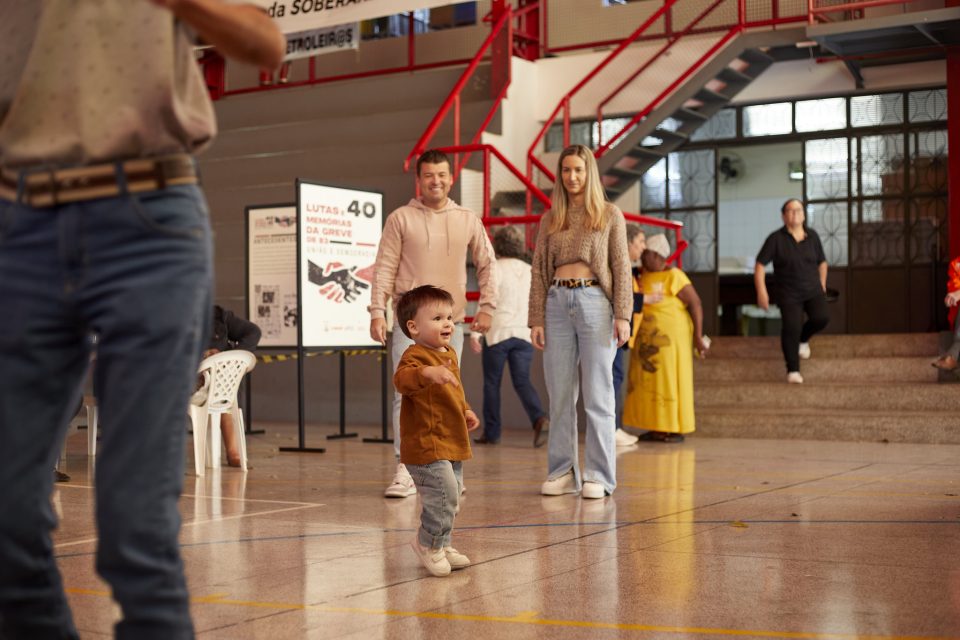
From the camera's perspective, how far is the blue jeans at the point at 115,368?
85.7 inches

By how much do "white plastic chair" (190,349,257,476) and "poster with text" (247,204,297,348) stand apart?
2.33 m

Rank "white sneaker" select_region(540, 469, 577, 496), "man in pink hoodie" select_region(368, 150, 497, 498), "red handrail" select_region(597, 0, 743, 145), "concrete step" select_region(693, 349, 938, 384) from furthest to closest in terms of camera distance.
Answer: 1. "red handrail" select_region(597, 0, 743, 145)
2. "concrete step" select_region(693, 349, 938, 384)
3. "white sneaker" select_region(540, 469, 577, 496)
4. "man in pink hoodie" select_region(368, 150, 497, 498)

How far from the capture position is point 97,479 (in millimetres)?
2213

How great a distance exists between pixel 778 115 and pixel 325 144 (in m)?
5.48

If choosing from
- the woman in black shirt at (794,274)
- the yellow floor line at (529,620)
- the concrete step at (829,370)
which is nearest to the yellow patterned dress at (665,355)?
the woman in black shirt at (794,274)

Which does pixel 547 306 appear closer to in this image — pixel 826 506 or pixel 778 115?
Result: pixel 826 506

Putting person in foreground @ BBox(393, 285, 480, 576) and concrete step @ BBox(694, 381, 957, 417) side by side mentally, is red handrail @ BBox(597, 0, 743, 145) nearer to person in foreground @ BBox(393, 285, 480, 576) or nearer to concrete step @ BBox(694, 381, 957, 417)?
concrete step @ BBox(694, 381, 957, 417)

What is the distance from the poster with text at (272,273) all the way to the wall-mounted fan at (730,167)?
21.2ft

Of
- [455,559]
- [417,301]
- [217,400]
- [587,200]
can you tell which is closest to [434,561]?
[455,559]

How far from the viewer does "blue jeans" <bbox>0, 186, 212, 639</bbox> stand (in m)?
2.18

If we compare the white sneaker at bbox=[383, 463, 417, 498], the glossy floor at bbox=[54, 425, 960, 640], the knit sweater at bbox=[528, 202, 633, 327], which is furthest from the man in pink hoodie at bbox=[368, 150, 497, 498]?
the glossy floor at bbox=[54, 425, 960, 640]

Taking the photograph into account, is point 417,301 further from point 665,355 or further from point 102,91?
point 665,355

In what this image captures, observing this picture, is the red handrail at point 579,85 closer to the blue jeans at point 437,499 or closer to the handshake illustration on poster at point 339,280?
the handshake illustration on poster at point 339,280

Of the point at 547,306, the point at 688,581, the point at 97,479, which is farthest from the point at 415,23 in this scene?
the point at 97,479
